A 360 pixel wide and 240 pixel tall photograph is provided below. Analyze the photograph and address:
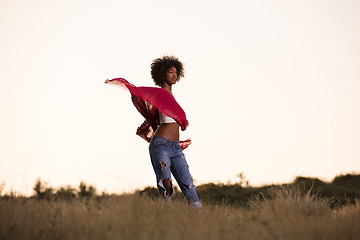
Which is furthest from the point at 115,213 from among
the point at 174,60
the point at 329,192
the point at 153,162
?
the point at 329,192

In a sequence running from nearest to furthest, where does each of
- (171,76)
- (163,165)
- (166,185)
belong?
(163,165) → (166,185) → (171,76)

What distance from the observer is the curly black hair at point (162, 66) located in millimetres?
6513

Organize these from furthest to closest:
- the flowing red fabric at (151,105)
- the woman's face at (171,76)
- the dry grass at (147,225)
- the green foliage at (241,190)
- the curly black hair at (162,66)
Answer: the green foliage at (241,190) < the curly black hair at (162,66) < the woman's face at (171,76) < the flowing red fabric at (151,105) < the dry grass at (147,225)

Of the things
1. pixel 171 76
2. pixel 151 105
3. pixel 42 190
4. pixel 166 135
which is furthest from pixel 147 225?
pixel 42 190

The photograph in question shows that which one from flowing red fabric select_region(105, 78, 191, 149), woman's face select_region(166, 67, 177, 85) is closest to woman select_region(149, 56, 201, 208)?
flowing red fabric select_region(105, 78, 191, 149)

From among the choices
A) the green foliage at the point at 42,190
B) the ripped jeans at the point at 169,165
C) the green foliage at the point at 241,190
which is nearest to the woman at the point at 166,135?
the ripped jeans at the point at 169,165

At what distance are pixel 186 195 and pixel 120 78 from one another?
2.03m

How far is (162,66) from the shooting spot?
6.59 m

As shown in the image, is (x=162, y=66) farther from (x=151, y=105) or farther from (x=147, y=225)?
(x=147, y=225)

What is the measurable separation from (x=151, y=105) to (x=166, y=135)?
83 cm

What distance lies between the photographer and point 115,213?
5012 mm

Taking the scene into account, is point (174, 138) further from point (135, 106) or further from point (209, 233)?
point (209, 233)

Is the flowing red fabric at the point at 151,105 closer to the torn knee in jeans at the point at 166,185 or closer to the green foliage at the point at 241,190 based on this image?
the torn knee in jeans at the point at 166,185

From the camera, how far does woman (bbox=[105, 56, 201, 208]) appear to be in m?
5.71
